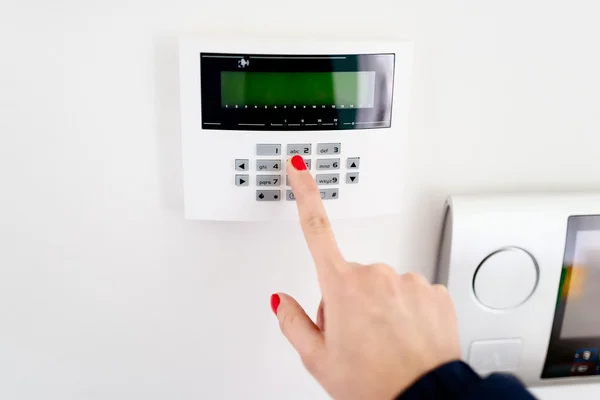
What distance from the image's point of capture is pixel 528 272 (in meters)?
0.49

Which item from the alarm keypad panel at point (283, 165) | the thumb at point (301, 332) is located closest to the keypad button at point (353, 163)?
the alarm keypad panel at point (283, 165)

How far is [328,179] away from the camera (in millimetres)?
444

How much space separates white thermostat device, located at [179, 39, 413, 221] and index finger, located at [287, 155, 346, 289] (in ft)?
0.06

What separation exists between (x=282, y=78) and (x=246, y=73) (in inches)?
1.0

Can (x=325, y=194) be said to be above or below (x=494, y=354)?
above

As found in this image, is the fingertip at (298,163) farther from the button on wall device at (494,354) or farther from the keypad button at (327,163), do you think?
the button on wall device at (494,354)

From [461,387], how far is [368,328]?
6 centimetres

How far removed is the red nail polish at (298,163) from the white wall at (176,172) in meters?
0.07

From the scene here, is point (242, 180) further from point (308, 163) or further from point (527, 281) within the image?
point (527, 281)

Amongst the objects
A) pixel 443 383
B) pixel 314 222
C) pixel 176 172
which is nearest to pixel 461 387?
pixel 443 383

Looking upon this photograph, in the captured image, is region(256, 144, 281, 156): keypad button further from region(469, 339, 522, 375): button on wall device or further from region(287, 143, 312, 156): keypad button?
region(469, 339, 522, 375): button on wall device

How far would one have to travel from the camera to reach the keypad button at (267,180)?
1.44 ft

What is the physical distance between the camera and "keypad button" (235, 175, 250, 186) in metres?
0.44

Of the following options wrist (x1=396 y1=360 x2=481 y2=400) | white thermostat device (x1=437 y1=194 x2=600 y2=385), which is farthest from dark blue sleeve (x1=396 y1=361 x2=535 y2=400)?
white thermostat device (x1=437 y1=194 x2=600 y2=385)
